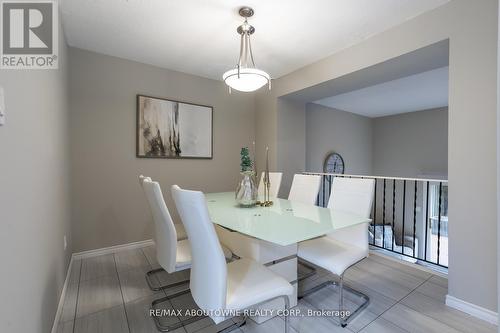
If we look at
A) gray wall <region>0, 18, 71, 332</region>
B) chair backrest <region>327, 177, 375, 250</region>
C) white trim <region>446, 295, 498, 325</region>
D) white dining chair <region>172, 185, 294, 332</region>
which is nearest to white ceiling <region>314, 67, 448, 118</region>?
chair backrest <region>327, 177, 375, 250</region>

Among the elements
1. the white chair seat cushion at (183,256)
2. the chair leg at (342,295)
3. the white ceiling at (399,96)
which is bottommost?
the chair leg at (342,295)

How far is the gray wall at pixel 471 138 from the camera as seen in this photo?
1657 millimetres

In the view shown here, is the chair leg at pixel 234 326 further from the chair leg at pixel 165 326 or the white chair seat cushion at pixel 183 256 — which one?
the white chair seat cushion at pixel 183 256

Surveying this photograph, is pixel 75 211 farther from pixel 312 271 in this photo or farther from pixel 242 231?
pixel 312 271

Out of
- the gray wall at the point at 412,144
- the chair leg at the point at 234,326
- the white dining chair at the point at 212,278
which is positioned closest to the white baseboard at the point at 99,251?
the chair leg at the point at 234,326

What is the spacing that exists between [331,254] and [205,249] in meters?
1.05

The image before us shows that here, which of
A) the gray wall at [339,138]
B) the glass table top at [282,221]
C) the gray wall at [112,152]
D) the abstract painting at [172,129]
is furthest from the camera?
the gray wall at [339,138]

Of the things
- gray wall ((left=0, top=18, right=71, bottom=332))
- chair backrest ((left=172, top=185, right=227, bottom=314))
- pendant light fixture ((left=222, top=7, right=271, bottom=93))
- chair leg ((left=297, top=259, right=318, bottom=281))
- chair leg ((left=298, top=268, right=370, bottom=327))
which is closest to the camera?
gray wall ((left=0, top=18, right=71, bottom=332))

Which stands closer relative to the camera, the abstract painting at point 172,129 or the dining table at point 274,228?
the dining table at point 274,228

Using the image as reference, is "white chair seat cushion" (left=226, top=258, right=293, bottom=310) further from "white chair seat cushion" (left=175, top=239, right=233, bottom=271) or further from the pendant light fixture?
the pendant light fixture

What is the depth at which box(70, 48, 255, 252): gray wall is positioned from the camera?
2.65 metres

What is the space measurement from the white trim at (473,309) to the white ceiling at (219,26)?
7.81ft

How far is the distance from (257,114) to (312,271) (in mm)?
2625

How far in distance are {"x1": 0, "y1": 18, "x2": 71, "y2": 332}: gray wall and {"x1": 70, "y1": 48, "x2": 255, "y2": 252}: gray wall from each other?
3.43ft
